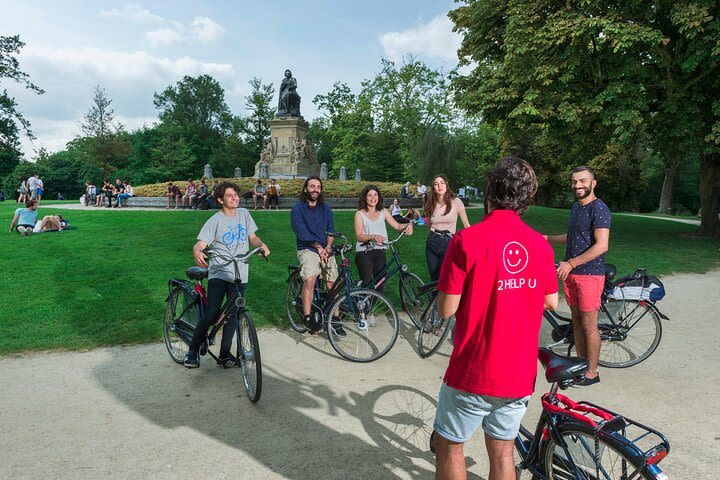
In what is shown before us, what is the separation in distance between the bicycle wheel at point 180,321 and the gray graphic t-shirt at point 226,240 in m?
0.54

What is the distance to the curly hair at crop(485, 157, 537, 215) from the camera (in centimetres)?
216

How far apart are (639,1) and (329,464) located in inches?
604

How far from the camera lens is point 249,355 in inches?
169

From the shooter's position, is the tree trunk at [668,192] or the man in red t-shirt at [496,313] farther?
the tree trunk at [668,192]

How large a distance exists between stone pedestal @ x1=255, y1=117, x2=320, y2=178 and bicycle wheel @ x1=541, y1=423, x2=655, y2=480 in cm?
2846

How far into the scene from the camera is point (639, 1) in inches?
525

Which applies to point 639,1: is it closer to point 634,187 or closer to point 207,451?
point 207,451

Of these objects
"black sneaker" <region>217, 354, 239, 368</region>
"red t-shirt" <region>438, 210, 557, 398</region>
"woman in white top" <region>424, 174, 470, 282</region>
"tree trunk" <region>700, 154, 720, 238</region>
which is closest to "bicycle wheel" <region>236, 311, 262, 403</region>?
"black sneaker" <region>217, 354, 239, 368</region>

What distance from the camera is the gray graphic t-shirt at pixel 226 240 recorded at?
4.59m

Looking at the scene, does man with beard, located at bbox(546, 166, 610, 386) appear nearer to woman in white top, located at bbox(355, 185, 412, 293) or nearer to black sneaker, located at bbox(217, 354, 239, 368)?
woman in white top, located at bbox(355, 185, 412, 293)

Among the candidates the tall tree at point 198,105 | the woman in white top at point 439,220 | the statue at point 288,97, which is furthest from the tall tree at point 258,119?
the woman in white top at point 439,220

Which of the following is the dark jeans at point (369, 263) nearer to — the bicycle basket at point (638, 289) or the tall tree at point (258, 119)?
the bicycle basket at point (638, 289)

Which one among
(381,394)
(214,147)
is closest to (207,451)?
(381,394)

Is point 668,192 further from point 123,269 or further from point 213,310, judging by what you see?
point 213,310
